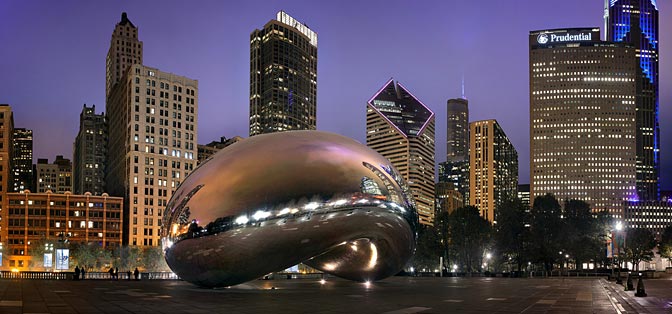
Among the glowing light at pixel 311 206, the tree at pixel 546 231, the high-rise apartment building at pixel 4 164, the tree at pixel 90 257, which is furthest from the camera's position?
the high-rise apartment building at pixel 4 164

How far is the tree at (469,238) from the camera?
9319 cm

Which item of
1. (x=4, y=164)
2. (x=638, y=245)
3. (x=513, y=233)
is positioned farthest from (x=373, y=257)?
(x=4, y=164)

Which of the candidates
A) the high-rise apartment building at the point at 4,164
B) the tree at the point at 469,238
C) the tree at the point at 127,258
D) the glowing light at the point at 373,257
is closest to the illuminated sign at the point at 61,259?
the glowing light at the point at 373,257

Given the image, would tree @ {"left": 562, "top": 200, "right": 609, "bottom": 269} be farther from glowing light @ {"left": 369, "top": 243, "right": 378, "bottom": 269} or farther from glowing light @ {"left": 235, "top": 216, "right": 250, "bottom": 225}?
glowing light @ {"left": 235, "top": 216, "right": 250, "bottom": 225}

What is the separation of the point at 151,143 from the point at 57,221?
2736 centimetres

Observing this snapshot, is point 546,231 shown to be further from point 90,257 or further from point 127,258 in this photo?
point 90,257

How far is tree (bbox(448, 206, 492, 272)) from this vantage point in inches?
3669

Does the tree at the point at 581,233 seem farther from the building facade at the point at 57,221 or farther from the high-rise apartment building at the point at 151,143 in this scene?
the building facade at the point at 57,221

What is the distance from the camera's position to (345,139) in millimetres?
27672

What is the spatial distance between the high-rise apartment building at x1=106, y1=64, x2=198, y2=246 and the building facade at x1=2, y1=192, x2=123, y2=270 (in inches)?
163

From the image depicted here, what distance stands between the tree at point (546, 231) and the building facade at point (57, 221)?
95680 millimetres

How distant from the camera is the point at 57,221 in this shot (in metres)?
145

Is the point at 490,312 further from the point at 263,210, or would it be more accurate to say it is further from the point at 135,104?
the point at 135,104

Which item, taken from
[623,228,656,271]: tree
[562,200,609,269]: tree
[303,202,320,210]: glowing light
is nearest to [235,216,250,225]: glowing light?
[303,202,320,210]: glowing light
